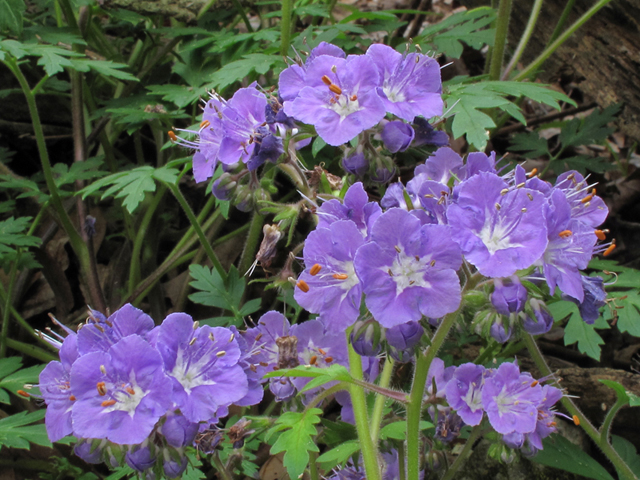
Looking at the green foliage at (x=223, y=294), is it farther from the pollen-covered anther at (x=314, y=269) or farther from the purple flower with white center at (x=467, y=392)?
the pollen-covered anther at (x=314, y=269)

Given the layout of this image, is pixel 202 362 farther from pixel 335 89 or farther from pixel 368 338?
pixel 335 89

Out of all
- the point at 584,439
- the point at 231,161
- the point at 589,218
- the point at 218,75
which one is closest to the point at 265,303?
the point at 218,75

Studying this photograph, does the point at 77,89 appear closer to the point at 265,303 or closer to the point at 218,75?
the point at 218,75

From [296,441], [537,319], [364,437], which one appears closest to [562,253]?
[537,319]

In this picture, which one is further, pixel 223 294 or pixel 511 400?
pixel 223 294

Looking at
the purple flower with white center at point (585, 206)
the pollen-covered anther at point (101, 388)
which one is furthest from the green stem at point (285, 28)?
the pollen-covered anther at point (101, 388)
